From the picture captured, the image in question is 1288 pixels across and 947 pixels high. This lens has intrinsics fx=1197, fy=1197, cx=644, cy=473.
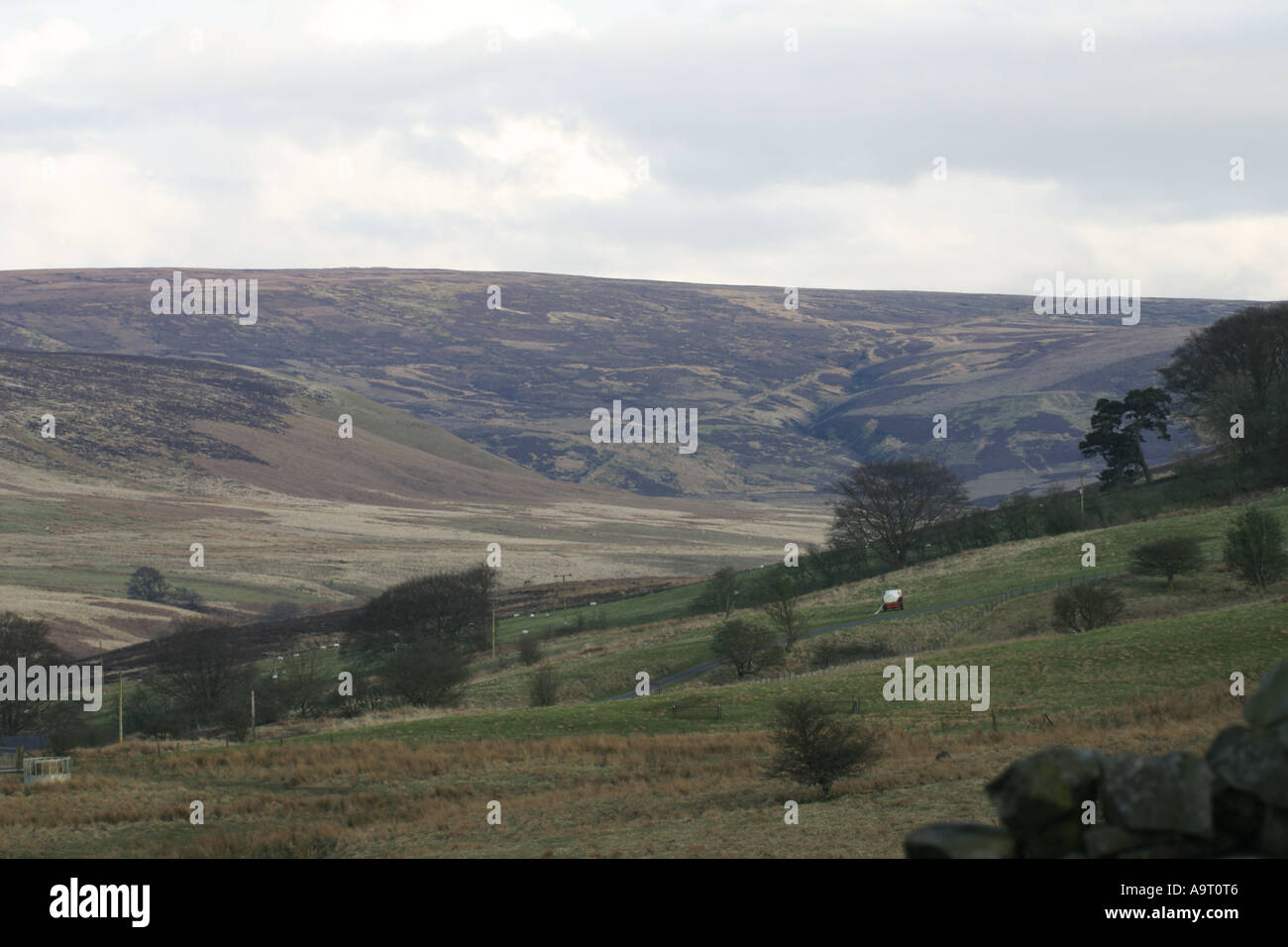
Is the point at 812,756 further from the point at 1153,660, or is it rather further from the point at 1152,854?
the point at 1153,660

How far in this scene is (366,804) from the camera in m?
32.9

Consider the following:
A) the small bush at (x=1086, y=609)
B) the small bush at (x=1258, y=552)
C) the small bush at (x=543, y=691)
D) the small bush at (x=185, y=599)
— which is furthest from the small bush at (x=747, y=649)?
the small bush at (x=185, y=599)

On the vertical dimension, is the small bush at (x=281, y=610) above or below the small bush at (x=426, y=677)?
above

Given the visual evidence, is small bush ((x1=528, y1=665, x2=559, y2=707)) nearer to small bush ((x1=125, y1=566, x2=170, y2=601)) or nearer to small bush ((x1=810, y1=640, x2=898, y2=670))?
small bush ((x1=810, y1=640, x2=898, y2=670))

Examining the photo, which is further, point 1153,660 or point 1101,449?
point 1101,449

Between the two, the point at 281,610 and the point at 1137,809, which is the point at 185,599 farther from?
the point at 1137,809

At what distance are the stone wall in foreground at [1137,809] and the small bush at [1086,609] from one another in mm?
55263

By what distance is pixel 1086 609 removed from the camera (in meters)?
62.2

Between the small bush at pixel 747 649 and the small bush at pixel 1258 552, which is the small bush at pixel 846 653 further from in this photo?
the small bush at pixel 1258 552

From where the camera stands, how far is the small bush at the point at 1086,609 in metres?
62.1

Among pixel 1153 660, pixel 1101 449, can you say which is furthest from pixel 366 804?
pixel 1101 449

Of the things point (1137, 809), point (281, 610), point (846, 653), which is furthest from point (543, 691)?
point (281, 610)
